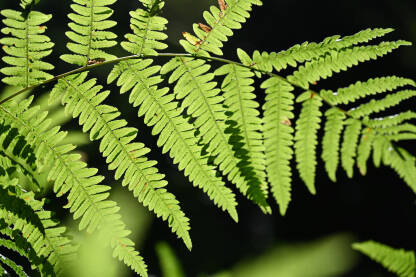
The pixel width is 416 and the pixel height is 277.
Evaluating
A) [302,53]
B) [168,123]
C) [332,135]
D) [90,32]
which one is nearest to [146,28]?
[90,32]

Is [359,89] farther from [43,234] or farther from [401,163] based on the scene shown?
[43,234]

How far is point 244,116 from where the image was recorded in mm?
974

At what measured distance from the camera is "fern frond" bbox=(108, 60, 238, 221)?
98cm

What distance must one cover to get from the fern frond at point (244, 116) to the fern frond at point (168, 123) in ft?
0.31

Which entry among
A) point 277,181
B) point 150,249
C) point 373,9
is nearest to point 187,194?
point 150,249

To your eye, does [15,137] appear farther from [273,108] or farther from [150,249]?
[150,249]

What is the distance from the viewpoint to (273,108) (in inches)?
38.5

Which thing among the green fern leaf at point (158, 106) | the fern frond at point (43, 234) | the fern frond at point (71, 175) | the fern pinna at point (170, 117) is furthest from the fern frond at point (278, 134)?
the fern frond at point (43, 234)

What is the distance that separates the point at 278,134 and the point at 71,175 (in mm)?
519

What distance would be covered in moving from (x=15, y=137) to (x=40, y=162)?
9 centimetres

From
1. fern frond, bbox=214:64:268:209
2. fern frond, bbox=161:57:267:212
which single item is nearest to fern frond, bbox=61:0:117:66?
fern frond, bbox=161:57:267:212

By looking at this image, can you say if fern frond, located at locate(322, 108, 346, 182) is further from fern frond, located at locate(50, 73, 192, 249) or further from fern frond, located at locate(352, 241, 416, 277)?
fern frond, located at locate(50, 73, 192, 249)

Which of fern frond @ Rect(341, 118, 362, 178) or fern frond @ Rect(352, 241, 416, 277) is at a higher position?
fern frond @ Rect(341, 118, 362, 178)

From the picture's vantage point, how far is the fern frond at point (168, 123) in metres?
0.98
